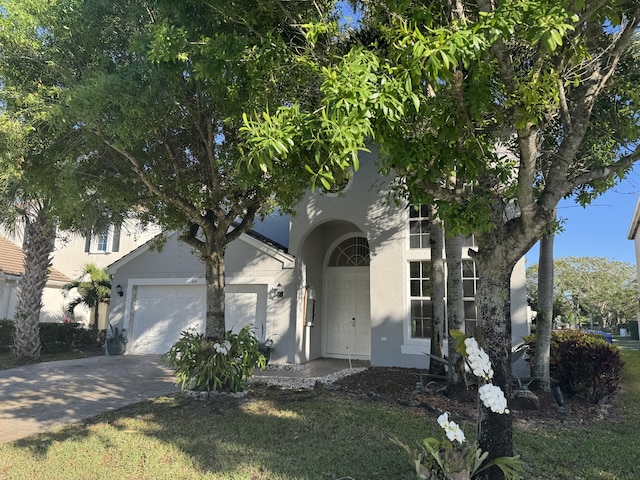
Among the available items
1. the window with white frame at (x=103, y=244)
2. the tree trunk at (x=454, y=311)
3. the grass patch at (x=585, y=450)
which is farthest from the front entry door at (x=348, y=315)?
the window with white frame at (x=103, y=244)

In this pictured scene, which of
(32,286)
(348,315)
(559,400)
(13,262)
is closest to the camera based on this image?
(559,400)

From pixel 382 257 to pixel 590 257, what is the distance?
156 ft

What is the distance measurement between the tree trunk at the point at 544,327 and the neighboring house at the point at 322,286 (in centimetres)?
210

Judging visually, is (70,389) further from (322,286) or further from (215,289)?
Result: (322,286)

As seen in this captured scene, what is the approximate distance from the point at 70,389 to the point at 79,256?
14602 millimetres

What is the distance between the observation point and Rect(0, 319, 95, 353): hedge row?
1538 centimetres

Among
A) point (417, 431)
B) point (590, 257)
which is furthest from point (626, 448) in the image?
point (590, 257)

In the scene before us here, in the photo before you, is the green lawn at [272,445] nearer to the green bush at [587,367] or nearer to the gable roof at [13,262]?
the green bush at [587,367]

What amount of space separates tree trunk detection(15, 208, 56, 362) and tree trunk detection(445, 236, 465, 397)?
11827mm

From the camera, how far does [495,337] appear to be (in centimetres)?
427

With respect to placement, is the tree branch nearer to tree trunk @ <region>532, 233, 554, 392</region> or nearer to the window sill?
the window sill

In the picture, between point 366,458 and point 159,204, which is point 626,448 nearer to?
point 366,458

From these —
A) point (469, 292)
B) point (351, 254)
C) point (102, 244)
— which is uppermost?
point (102, 244)

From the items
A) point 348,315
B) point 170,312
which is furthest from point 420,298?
point 170,312
